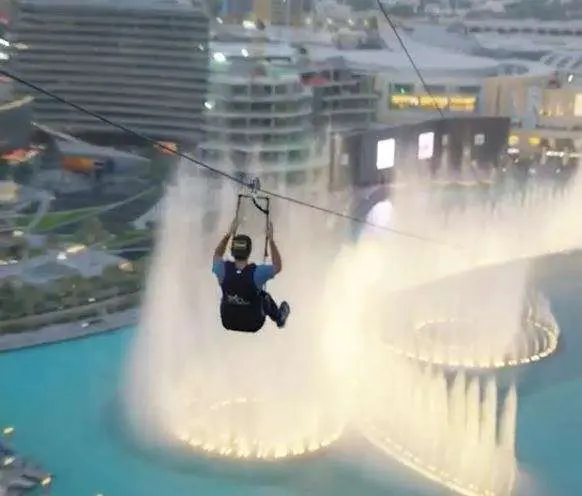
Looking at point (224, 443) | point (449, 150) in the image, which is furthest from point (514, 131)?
point (224, 443)

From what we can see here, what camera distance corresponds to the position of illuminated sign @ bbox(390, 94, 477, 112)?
1387cm

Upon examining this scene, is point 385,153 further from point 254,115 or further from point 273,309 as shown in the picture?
point 273,309

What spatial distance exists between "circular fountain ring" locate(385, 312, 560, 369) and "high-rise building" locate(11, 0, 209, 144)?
5.27 m

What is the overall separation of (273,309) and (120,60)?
976cm

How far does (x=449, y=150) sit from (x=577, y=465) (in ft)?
26.6

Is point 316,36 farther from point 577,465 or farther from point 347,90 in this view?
point 577,465

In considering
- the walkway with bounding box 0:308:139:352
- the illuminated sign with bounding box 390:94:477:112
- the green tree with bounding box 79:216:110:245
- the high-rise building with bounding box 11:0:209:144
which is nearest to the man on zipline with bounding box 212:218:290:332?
the walkway with bounding box 0:308:139:352

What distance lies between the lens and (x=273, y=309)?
256cm

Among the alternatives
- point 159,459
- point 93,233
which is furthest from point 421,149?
point 159,459

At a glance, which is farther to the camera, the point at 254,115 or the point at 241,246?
the point at 254,115

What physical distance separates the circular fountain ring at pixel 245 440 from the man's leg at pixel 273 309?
8.75 ft

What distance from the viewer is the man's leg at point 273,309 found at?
253 centimetres

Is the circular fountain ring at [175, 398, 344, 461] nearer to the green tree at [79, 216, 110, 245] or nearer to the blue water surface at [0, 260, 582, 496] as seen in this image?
the blue water surface at [0, 260, 582, 496]

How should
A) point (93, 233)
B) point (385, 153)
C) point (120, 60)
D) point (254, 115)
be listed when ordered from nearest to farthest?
point (93, 233) → point (254, 115) → point (120, 60) → point (385, 153)
